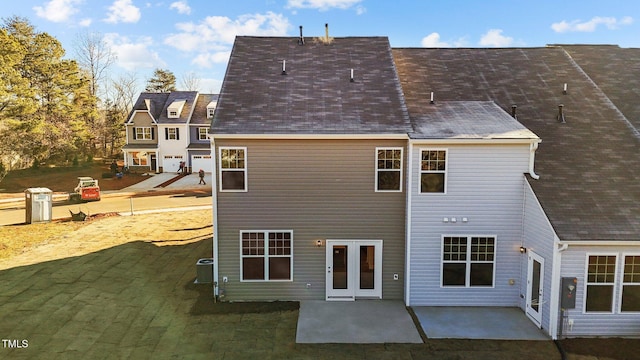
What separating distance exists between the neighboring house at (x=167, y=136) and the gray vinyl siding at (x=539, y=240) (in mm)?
34464

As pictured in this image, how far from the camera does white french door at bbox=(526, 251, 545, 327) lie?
10734mm

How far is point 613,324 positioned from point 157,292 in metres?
13.0

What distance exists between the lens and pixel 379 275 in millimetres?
12508

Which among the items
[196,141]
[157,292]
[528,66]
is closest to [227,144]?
[157,292]

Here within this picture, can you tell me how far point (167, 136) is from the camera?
42062mm

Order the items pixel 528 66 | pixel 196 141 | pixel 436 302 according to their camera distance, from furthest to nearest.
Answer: pixel 196 141, pixel 528 66, pixel 436 302

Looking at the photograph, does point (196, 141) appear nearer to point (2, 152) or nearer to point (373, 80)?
point (2, 152)

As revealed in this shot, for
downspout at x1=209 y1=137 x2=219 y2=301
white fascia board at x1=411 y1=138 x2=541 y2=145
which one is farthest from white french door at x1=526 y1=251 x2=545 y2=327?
downspout at x1=209 y1=137 x2=219 y2=301

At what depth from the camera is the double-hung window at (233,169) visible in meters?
12.2

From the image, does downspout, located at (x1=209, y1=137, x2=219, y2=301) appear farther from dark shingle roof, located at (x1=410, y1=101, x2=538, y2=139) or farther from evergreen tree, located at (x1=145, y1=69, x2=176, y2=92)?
evergreen tree, located at (x1=145, y1=69, x2=176, y2=92)

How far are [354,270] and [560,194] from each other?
6177 millimetres

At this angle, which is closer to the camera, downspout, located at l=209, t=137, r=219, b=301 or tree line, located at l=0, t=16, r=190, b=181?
downspout, located at l=209, t=137, r=219, b=301

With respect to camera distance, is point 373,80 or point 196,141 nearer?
point 373,80

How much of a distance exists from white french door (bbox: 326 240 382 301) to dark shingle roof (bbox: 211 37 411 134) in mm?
3513
